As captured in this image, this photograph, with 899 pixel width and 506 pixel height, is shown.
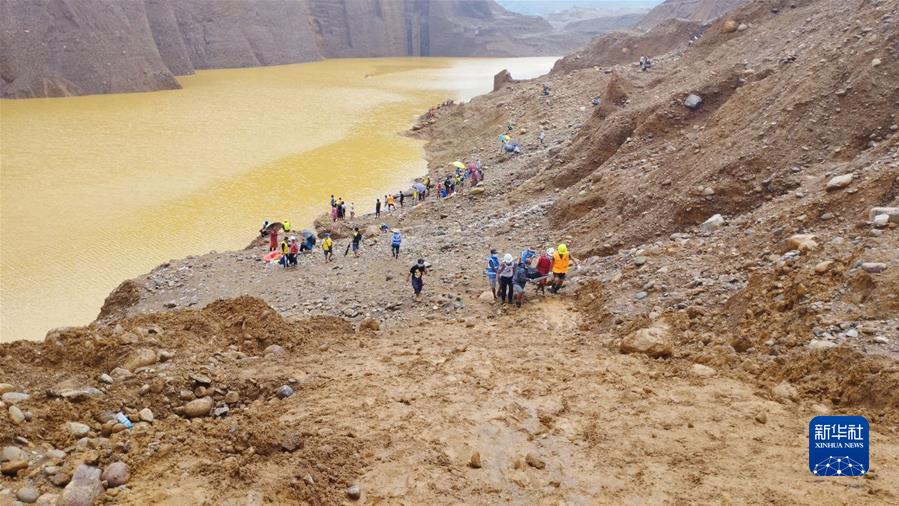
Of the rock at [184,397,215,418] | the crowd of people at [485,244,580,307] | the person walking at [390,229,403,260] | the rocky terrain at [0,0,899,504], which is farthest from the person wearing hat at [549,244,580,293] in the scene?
the rock at [184,397,215,418]

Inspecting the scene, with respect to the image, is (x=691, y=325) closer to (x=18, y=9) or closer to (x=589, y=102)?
(x=589, y=102)

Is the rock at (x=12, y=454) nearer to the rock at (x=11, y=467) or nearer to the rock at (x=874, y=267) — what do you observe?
the rock at (x=11, y=467)

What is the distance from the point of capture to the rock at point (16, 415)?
631cm

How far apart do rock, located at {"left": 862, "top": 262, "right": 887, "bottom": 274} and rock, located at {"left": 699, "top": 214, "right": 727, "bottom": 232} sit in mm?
3936

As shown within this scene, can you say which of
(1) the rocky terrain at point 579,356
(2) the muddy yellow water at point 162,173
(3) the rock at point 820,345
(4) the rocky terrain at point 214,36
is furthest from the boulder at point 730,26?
(4) the rocky terrain at point 214,36

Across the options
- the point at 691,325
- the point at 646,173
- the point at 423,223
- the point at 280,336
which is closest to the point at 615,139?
the point at 646,173

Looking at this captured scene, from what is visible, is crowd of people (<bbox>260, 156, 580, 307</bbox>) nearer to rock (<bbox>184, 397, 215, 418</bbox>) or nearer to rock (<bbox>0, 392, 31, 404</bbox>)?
rock (<bbox>184, 397, 215, 418</bbox>)

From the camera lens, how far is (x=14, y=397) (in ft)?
22.3

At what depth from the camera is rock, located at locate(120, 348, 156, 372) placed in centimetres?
782

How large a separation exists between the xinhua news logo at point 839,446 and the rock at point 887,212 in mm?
3848

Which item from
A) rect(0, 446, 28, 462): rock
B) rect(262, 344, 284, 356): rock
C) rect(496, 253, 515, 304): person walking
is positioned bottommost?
rect(0, 446, 28, 462): rock

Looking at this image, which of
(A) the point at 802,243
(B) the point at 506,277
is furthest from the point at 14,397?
(A) the point at 802,243

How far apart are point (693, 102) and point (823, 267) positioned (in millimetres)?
9989

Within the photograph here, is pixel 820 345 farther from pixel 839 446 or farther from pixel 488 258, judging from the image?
pixel 488 258
